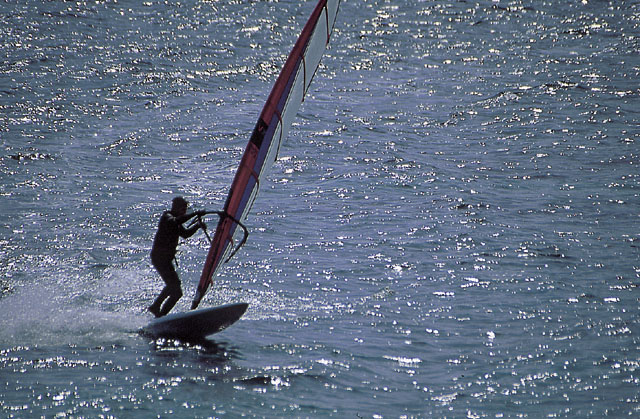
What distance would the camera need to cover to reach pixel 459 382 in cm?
1073

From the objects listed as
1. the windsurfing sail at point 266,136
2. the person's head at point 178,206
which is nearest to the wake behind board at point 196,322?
the windsurfing sail at point 266,136

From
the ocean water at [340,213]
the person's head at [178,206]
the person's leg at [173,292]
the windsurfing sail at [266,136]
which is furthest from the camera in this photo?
the person's leg at [173,292]

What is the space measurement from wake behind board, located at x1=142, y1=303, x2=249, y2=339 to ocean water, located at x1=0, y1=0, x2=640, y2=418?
19cm

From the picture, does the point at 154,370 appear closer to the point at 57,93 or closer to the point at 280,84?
the point at 280,84

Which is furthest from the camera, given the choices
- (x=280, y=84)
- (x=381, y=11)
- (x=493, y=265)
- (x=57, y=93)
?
(x=381, y=11)

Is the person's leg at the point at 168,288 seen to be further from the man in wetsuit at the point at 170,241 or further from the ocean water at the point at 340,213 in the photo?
the ocean water at the point at 340,213

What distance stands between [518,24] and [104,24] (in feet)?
52.8

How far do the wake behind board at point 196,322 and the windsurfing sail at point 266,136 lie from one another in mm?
295

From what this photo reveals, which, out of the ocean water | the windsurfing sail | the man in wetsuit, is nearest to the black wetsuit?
the man in wetsuit

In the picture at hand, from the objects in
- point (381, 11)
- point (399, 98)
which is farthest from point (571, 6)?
point (399, 98)

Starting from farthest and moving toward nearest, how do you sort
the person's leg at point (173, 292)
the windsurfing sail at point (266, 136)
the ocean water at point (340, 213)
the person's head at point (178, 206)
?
the person's leg at point (173, 292), the windsurfing sail at point (266, 136), the person's head at point (178, 206), the ocean water at point (340, 213)

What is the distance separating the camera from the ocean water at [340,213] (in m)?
10.6

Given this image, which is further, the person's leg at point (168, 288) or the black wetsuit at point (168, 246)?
the person's leg at point (168, 288)

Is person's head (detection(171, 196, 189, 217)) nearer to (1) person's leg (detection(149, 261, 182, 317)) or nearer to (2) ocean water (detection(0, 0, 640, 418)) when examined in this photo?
(1) person's leg (detection(149, 261, 182, 317))
